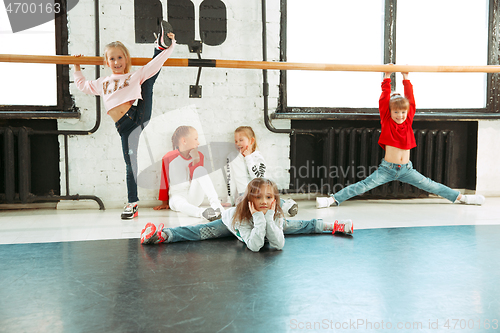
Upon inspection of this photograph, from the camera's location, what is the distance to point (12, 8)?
9.14 ft

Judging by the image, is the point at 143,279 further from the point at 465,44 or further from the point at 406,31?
the point at 465,44

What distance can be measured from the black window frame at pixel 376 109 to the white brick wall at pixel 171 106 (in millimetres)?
70

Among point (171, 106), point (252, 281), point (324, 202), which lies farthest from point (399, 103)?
point (252, 281)

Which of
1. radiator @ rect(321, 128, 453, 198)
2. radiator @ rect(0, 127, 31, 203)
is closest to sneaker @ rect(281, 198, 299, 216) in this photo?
radiator @ rect(321, 128, 453, 198)

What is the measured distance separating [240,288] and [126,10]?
2383 millimetres

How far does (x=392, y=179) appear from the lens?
9.66 ft

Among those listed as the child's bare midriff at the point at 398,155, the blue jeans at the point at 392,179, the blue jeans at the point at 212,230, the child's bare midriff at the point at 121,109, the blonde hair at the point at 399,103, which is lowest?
the blue jeans at the point at 212,230

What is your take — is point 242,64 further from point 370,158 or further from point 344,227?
point 370,158

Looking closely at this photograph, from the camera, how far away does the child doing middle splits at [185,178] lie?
2.69 m

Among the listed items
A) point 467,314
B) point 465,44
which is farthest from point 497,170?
point 467,314

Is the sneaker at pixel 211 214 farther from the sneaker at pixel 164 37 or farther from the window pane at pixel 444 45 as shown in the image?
the window pane at pixel 444 45

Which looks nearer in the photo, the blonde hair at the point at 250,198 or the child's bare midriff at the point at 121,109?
the blonde hair at the point at 250,198

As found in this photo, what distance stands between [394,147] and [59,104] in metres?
2.58

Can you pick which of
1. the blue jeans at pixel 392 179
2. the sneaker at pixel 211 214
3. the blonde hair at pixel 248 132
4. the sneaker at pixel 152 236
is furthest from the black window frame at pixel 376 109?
the sneaker at pixel 152 236
